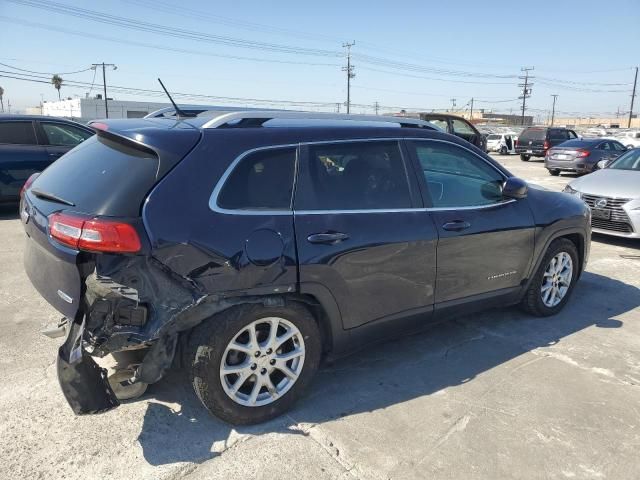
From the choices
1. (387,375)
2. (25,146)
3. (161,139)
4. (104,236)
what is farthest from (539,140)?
(104,236)

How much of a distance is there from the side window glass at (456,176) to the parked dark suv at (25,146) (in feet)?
20.7

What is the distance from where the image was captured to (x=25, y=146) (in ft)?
26.4

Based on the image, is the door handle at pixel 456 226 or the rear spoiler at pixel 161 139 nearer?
the rear spoiler at pixel 161 139

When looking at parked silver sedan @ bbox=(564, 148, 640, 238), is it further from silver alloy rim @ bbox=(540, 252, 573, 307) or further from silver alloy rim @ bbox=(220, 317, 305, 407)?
silver alloy rim @ bbox=(220, 317, 305, 407)

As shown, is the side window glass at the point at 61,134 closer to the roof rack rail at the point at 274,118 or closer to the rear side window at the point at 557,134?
the roof rack rail at the point at 274,118

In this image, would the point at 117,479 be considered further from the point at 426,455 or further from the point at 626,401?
the point at 626,401

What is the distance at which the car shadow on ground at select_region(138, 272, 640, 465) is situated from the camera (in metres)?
2.82

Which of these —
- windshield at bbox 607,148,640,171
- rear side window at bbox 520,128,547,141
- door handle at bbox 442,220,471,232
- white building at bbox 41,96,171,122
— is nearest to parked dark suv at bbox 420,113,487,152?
windshield at bbox 607,148,640,171

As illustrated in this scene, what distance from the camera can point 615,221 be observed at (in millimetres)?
7379

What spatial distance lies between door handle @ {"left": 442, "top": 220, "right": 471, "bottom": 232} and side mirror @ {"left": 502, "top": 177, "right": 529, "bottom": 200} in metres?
0.53

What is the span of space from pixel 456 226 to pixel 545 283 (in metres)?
1.54

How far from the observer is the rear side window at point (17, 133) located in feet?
26.1

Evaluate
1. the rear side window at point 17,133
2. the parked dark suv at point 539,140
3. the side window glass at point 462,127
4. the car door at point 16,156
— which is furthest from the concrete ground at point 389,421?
the parked dark suv at point 539,140

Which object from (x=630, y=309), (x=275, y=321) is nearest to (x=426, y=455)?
(x=275, y=321)
